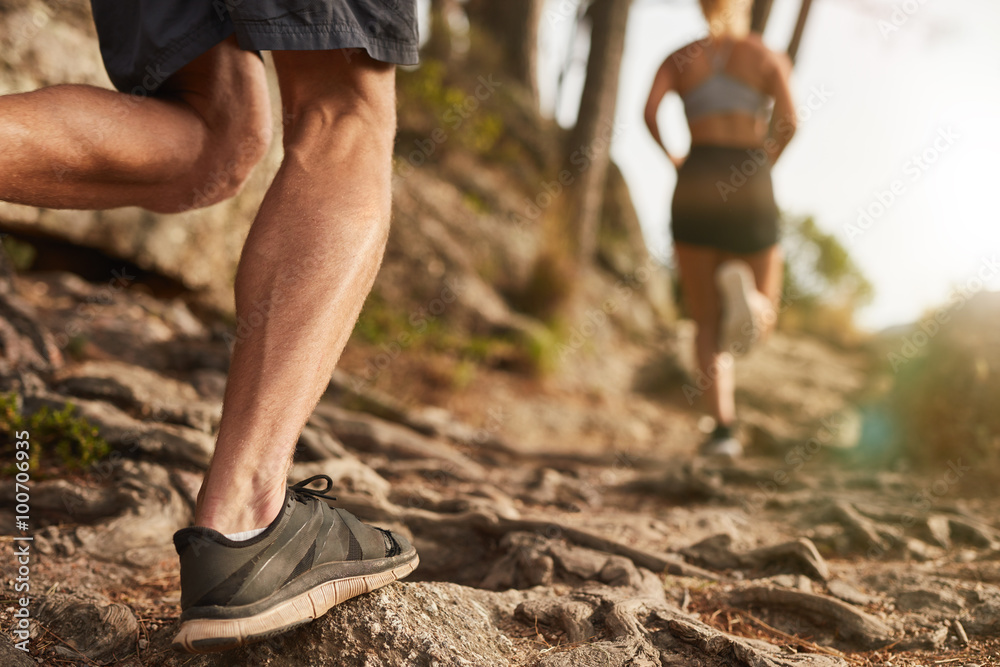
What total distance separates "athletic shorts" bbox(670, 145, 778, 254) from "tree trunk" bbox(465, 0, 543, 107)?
7.48 meters

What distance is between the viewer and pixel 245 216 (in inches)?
190

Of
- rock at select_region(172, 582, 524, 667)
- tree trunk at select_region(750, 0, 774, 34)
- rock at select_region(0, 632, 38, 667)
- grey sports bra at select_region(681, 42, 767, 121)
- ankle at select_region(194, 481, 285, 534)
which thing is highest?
tree trunk at select_region(750, 0, 774, 34)

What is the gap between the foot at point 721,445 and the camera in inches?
151

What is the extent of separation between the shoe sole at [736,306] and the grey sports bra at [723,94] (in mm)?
997

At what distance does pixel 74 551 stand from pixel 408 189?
5543 mm

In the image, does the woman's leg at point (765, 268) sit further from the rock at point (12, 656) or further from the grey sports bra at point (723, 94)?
the rock at point (12, 656)

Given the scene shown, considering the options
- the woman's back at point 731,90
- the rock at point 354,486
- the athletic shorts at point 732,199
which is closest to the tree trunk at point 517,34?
the woman's back at point 731,90

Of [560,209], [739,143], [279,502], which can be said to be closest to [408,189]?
[560,209]

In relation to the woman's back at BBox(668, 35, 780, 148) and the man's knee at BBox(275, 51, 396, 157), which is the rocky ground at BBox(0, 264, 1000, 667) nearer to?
the man's knee at BBox(275, 51, 396, 157)

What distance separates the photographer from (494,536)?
2.05 metres

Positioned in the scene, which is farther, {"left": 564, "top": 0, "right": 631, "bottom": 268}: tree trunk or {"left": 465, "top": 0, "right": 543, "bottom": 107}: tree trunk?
{"left": 465, "top": 0, "right": 543, "bottom": 107}: tree trunk

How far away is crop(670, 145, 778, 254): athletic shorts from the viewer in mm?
3660

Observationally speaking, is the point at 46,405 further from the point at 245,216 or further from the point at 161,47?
the point at 245,216

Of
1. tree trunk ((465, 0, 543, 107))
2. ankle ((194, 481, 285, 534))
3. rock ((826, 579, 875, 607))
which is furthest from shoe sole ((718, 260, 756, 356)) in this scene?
tree trunk ((465, 0, 543, 107))
